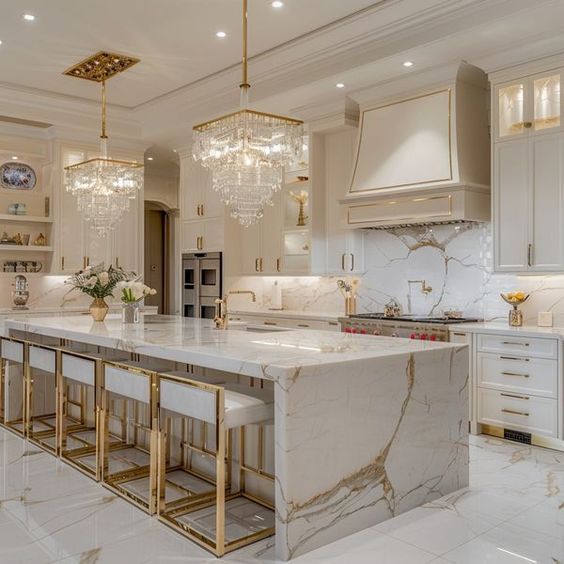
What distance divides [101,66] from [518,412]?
187 inches

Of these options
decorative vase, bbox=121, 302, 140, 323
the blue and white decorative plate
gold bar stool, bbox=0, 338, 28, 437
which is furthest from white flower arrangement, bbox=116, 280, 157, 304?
the blue and white decorative plate

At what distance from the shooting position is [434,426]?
3240 millimetres

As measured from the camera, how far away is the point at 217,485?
2.75 metres

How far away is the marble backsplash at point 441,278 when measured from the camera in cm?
502

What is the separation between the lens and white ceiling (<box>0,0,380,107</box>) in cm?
450

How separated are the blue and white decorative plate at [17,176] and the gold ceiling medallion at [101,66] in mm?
1854

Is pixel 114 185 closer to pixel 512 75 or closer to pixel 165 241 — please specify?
pixel 512 75

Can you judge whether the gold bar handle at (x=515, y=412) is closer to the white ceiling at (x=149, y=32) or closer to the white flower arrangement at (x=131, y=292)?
the white flower arrangement at (x=131, y=292)

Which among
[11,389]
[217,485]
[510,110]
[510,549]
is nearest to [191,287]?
[11,389]

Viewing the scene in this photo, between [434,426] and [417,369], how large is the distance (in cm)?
35

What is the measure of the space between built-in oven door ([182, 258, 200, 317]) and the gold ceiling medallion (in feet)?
8.47

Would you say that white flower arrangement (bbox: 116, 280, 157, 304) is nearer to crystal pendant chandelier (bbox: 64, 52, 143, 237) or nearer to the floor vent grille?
crystal pendant chandelier (bbox: 64, 52, 143, 237)

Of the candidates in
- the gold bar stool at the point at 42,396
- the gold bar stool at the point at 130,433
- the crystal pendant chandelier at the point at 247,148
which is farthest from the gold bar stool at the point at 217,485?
the crystal pendant chandelier at the point at 247,148

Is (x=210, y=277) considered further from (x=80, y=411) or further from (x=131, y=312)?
(x=131, y=312)
